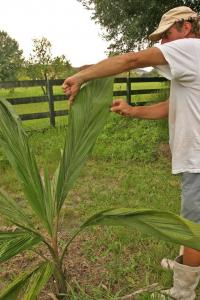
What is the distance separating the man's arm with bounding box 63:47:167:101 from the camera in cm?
221

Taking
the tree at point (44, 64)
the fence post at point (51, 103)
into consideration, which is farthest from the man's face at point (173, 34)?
the tree at point (44, 64)

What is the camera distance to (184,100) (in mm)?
2533

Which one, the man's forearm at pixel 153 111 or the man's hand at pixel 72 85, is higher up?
the man's hand at pixel 72 85

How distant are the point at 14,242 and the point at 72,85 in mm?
836

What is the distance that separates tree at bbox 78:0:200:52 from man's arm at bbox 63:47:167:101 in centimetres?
1053

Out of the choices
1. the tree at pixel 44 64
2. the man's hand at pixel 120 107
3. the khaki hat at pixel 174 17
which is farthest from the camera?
the tree at pixel 44 64

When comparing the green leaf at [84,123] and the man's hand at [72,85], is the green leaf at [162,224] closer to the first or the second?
the green leaf at [84,123]

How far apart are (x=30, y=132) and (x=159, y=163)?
3498mm

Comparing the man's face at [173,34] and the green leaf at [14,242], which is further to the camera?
the man's face at [173,34]

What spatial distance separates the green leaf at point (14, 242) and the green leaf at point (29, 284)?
145 millimetres

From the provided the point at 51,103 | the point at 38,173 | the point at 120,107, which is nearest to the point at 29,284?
the point at 38,173

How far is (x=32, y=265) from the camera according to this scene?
3.38 metres

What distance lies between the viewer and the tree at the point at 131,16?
41.1 feet

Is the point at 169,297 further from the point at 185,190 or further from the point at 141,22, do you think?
the point at 141,22
